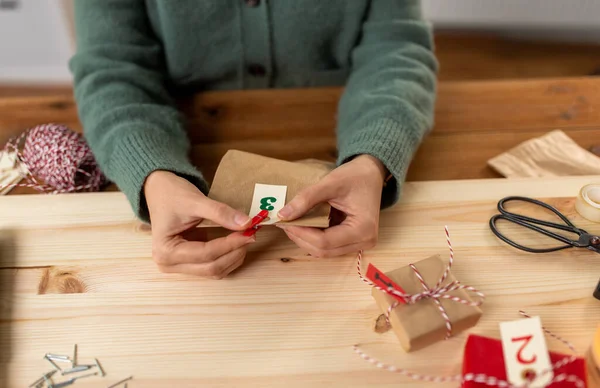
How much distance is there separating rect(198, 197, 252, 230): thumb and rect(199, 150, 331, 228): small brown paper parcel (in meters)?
0.02

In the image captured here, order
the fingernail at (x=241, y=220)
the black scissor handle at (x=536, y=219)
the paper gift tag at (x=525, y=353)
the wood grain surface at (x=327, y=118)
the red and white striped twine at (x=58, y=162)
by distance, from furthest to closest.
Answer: the wood grain surface at (x=327, y=118) < the red and white striped twine at (x=58, y=162) < the black scissor handle at (x=536, y=219) < the fingernail at (x=241, y=220) < the paper gift tag at (x=525, y=353)

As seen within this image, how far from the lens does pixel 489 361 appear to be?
580 mm

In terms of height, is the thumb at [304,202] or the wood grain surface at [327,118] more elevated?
the thumb at [304,202]

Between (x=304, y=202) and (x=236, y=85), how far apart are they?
51cm

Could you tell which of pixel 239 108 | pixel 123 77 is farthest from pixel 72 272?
pixel 239 108

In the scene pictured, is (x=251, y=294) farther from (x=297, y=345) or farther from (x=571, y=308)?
(x=571, y=308)

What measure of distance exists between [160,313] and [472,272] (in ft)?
Result: 1.50

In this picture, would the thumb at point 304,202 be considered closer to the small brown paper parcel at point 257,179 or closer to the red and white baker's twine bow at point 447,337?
the small brown paper parcel at point 257,179

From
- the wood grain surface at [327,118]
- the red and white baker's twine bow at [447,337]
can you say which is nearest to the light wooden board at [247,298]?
the red and white baker's twine bow at [447,337]

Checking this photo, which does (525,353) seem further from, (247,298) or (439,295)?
(247,298)

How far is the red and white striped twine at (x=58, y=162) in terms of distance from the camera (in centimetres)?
87

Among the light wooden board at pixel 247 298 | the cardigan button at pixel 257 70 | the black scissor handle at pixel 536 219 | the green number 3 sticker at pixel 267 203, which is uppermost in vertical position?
the cardigan button at pixel 257 70

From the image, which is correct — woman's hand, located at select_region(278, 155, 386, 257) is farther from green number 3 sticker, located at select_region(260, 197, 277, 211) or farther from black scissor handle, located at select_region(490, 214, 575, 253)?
black scissor handle, located at select_region(490, 214, 575, 253)

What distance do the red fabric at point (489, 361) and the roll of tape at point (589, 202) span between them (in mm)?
289
